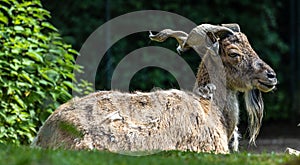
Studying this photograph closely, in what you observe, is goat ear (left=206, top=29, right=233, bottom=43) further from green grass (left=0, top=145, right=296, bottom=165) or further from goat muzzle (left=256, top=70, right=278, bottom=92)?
green grass (left=0, top=145, right=296, bottom=165)

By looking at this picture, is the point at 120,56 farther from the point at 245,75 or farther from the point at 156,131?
the point at 156,131

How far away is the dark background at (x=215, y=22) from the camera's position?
16.2m

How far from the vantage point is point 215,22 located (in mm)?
16547

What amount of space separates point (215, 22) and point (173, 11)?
3.92 feet

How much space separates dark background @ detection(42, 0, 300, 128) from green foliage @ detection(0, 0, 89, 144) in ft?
19.3

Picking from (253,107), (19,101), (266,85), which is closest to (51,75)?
(19,101)

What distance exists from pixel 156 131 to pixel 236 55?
6.09 ft

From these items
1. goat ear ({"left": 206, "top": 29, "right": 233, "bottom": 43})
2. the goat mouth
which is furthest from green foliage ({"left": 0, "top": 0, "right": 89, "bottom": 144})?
the goat mouth

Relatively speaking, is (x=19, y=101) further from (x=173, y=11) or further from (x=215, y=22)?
(x=215, y=22)

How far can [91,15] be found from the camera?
1680 centimetres

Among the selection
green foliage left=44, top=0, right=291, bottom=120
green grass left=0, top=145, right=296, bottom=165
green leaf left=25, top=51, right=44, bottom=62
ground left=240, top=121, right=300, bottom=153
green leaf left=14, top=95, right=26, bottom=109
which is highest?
green foliage left=44, top=0, right=291, bottom=120

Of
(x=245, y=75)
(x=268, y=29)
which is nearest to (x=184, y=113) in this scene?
(x=245, y=75)

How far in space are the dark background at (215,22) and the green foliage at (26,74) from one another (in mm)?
5876

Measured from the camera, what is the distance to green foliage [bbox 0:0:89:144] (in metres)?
8.88
